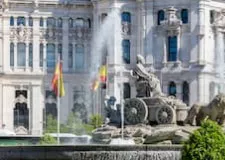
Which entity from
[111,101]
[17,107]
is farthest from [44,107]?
[111,101]

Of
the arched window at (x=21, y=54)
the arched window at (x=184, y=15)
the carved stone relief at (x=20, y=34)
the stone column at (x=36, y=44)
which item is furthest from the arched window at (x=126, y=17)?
the arched window at (x=21, y=54)

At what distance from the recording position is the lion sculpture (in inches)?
1233

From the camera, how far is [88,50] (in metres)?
84.7

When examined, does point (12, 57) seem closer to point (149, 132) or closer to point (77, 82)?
point (77, 82)

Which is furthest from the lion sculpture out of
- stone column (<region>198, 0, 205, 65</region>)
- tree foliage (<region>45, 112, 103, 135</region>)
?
stone column (<region>198, 0, 205, 65</region>)

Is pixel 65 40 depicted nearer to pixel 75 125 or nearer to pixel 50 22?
pixel 50 22

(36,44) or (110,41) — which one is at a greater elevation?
(110,41)

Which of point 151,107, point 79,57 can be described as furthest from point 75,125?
point 151,107

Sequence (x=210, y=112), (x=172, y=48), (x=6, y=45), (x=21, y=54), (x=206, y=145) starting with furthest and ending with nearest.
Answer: (x=21, y=54) < (x=6, y=45) < (x=172, y=48) < (x=210, y=112) < (x=206, y=145)

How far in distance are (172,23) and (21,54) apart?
42.1 ft

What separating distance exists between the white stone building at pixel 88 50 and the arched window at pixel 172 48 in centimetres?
4

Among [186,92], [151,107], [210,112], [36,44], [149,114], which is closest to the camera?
[210,112]

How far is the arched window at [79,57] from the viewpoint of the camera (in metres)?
84.7

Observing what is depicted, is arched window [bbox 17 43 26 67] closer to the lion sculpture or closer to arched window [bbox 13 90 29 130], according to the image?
arched window [bbox 13 90 29 130]
